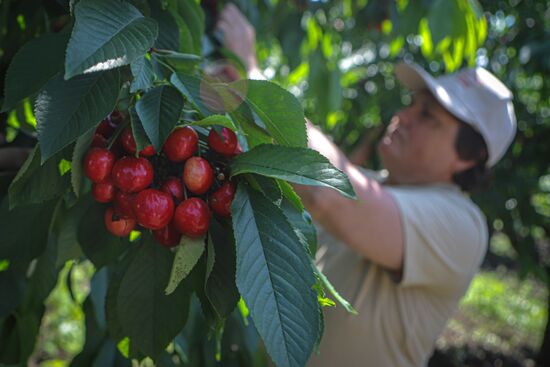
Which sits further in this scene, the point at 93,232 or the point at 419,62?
the point at 419,62

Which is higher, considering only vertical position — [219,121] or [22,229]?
[219,121]

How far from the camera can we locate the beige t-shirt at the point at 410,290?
1.62 metres

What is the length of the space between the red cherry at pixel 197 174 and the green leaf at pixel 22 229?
0.91 feet

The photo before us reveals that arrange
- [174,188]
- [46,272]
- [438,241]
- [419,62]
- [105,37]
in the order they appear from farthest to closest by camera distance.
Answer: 1. [419,62]
2. [438,241]
3. [46,272]
4. [174,188]
5. [105,37]

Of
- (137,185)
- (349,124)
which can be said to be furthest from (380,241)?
(349,124)

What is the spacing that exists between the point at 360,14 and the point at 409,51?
52.5 inches

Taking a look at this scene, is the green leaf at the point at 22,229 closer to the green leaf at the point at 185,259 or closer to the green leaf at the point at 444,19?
the green leaf at the point at 185,259

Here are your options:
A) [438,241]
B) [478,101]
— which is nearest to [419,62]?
[478,101]

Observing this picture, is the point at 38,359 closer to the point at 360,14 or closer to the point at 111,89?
the point at 360,14

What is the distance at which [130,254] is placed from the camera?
748 millimetres

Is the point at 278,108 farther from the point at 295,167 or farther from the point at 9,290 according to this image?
the point at 9,290

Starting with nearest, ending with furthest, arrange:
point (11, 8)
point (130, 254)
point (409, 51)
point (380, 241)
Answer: point (130, 254), point (11, 8), point (380, 241), point (409, 51)

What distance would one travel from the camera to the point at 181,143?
0.60 metres

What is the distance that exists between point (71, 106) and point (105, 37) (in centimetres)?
7
